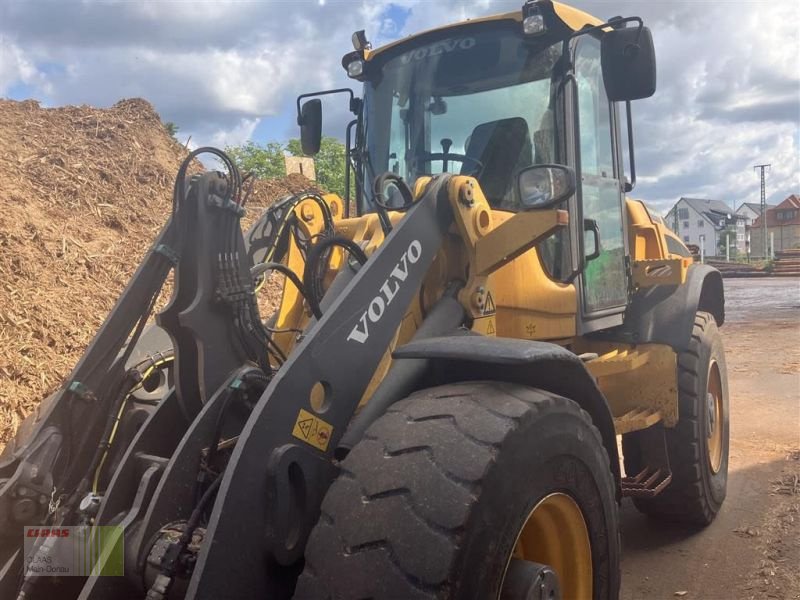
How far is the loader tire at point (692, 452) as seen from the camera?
494 cm

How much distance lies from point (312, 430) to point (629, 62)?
248 cm

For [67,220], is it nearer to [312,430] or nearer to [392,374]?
[392,374]

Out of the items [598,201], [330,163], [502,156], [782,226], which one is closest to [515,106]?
[502,156]

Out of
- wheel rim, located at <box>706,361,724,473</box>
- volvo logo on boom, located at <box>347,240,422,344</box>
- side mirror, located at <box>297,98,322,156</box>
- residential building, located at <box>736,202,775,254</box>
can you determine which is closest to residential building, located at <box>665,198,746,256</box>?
residential building, located at <box>736,202,775,254</box>

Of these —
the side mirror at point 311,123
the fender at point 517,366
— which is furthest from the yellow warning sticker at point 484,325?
the side mirror at point 311,123

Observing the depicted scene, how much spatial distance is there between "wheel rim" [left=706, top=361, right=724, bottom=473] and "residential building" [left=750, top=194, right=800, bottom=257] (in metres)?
71.1

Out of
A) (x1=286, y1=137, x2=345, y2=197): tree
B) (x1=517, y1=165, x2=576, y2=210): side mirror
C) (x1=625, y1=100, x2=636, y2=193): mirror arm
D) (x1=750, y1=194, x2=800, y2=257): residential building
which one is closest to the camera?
(x1=517, y1=165, x2=576, y2=210): side mirror

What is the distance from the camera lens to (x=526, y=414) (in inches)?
96.9

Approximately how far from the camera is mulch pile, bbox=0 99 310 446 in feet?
22.1

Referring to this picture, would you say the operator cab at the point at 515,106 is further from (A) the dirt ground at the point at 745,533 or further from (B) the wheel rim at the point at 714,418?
(B) the wheel rim at the point at 714,418

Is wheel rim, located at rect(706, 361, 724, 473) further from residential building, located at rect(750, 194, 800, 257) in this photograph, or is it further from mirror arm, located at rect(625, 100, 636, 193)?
residential building, located at rect(750, 194, 800, 257)

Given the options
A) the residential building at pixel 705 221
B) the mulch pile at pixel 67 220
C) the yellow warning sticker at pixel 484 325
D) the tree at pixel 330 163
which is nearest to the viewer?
the yellow warning sticker at pixel 484 325

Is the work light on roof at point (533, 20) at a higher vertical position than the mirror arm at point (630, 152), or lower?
higher

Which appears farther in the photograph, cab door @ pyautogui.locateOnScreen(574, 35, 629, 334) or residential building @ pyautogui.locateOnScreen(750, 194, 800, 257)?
residential building @ pyautogui.locateOnScreen(750, 194, 800, 257)
